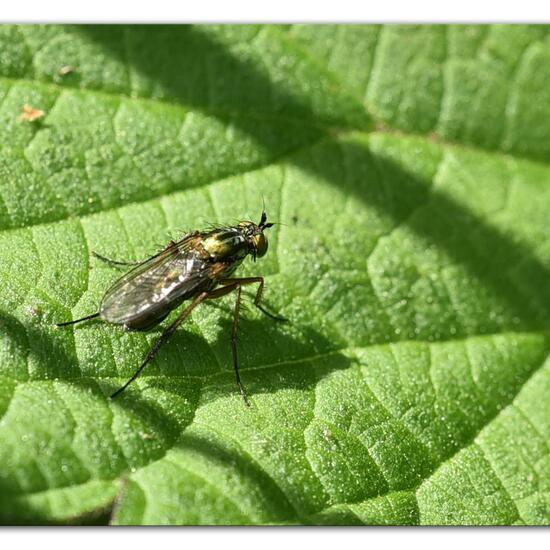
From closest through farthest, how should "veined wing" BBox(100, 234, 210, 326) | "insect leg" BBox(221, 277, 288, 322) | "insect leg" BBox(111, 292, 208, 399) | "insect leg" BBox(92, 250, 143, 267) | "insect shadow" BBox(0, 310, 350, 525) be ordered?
"insect shadow" BBox(0, 310, 350, 525) < "insect leg" BBox(111, 292, 208, 399) < "veined wing" BBox(100, 234, 210, 326) < "insect leg" BBox(92, 250, 143, 267) < "insect leg" BBox(221, 277, 288, 322)

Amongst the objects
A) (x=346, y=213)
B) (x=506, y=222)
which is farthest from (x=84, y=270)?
(x=506, y=222)

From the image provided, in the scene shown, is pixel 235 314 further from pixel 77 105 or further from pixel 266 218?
pixel 77 105

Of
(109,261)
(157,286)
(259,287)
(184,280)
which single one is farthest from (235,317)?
(109,261)

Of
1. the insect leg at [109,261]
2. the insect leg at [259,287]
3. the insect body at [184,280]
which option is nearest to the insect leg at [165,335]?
the insect body at [184,280]

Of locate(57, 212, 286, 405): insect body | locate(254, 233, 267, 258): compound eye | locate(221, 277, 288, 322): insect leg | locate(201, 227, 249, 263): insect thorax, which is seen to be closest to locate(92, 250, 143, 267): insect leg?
locate(57, 212, 286, 405): insect body

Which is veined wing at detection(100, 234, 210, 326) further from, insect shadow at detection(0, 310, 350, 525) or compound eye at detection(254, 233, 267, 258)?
compound eye at detection(254, 233, 267, 258)

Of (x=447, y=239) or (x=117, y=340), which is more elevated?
(x=447, y=239)

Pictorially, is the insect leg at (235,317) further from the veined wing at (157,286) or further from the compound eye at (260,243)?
the compound eye at (260,243)
